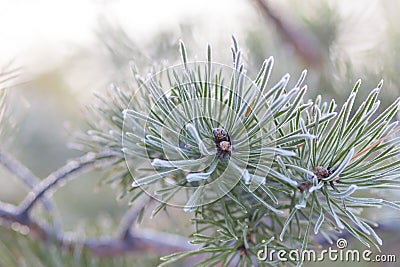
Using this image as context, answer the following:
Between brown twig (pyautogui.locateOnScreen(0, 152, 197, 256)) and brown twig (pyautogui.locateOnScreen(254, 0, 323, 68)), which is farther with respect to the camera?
brown twig (pyautogui.locateOnScreen(254, 0, 323, 68))

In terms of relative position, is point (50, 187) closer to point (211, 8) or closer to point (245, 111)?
point (245, 111)

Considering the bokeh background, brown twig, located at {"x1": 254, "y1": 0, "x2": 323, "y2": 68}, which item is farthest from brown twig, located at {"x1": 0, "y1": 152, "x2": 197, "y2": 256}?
brown twig, located at {"x1": 254, "y1": 0, "x2": 323, "y2": 68}

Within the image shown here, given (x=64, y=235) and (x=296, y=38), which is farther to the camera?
(x=296, y=38)

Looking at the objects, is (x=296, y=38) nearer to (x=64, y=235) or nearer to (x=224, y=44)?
(x=224, y=44)

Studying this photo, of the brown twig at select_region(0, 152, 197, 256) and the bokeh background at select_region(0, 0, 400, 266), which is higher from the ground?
the bokeh background at select_region(0, 0, 400, 266)

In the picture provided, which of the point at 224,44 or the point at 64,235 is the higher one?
the point at 224,44

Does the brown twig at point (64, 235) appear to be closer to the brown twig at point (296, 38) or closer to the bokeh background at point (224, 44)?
the bokeh background at point (224, 44)

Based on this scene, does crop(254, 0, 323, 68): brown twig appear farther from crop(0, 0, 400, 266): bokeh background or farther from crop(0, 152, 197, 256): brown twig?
crop(0, 152, 197, 256): brown twig

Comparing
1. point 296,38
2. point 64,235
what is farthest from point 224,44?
point 64,235

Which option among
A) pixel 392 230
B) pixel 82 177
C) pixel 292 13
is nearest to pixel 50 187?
pixel 392 230

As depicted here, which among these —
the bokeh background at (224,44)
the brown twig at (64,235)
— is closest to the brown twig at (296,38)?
the bokeh background at (224,44)

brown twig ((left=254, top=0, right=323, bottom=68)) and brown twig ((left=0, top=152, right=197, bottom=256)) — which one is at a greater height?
brown twig ((left=254, top=0, right=323, bottom=68))
